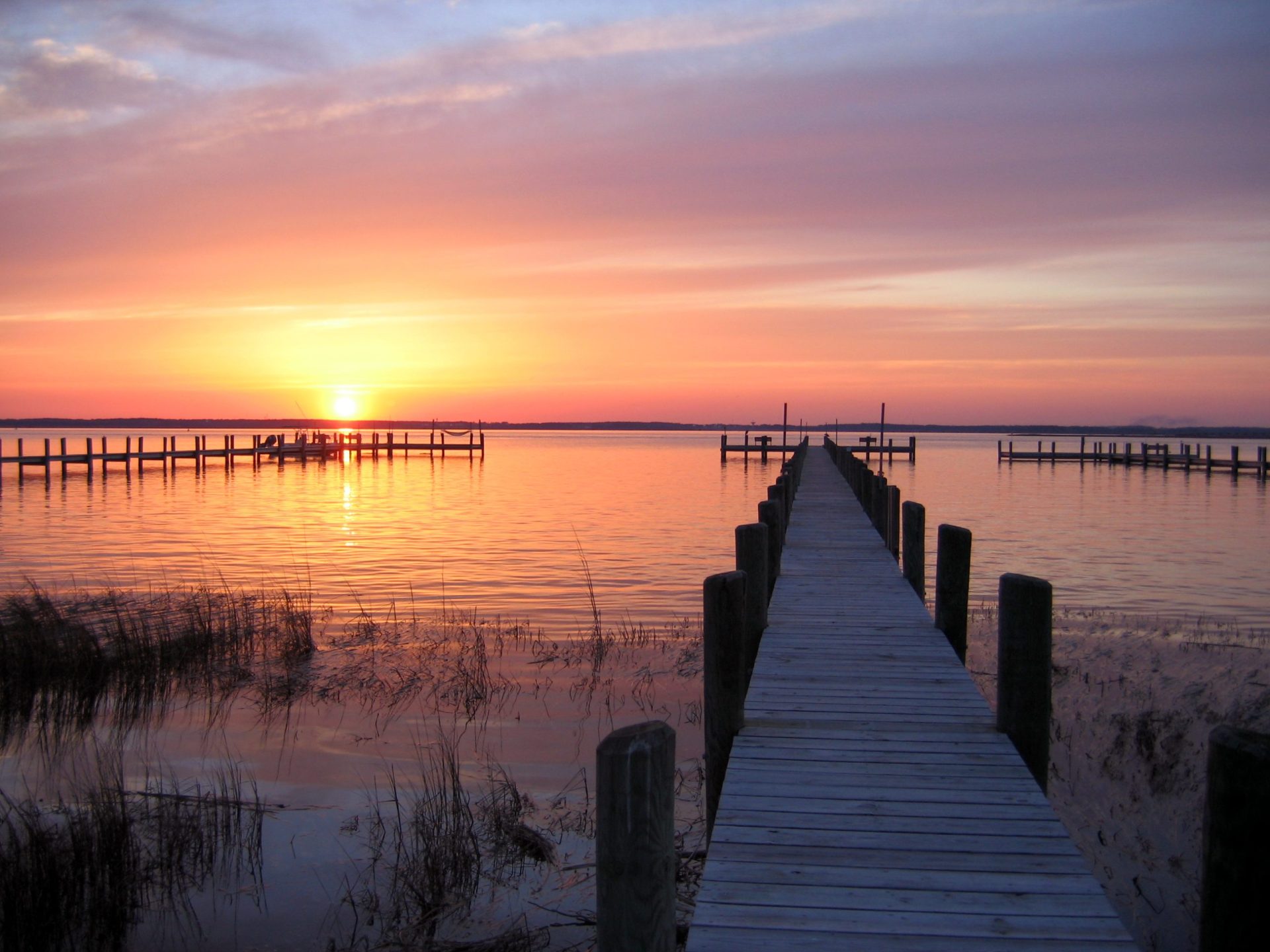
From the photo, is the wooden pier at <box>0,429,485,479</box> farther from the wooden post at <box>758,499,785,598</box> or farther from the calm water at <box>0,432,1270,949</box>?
the wooden post at <box>758,499,785,598</box>

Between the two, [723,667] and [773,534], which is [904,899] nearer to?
[723,667]

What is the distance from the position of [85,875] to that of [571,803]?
3.15 m

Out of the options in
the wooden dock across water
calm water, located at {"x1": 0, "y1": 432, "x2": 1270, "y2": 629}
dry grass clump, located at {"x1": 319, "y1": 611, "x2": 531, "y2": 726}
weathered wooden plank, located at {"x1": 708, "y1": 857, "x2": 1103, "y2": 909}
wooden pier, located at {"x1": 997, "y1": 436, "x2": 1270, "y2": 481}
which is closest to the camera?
the wooden dock across water

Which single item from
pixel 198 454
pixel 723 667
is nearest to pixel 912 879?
pixel 723 667

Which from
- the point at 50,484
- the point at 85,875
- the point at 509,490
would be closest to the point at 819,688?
the point at 85,875

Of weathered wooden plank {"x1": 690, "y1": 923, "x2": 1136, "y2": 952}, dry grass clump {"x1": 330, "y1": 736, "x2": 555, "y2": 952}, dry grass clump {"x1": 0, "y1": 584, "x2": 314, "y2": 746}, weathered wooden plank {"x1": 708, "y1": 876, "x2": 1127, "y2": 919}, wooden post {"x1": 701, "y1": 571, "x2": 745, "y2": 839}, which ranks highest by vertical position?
wooden post {"x1": 701, "y1": 571, "x2": 745, "y2": 839}

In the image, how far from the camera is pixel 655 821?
2789 mm

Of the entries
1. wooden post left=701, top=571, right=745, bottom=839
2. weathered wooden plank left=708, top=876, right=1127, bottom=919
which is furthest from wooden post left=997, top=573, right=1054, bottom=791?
weathered wooden plank left=708, top=876, right=1127, bottom=919

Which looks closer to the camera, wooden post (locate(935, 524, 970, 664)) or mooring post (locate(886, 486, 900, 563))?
wooden post (locate(935, 524, 970, 664))

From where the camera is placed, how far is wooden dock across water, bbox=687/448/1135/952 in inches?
140

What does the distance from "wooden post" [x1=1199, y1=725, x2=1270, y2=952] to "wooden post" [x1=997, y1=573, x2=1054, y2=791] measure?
2.91 m

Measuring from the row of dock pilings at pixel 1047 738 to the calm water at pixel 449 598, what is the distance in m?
2.32

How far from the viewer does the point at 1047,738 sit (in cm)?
540

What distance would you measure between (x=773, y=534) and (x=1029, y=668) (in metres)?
4.79
